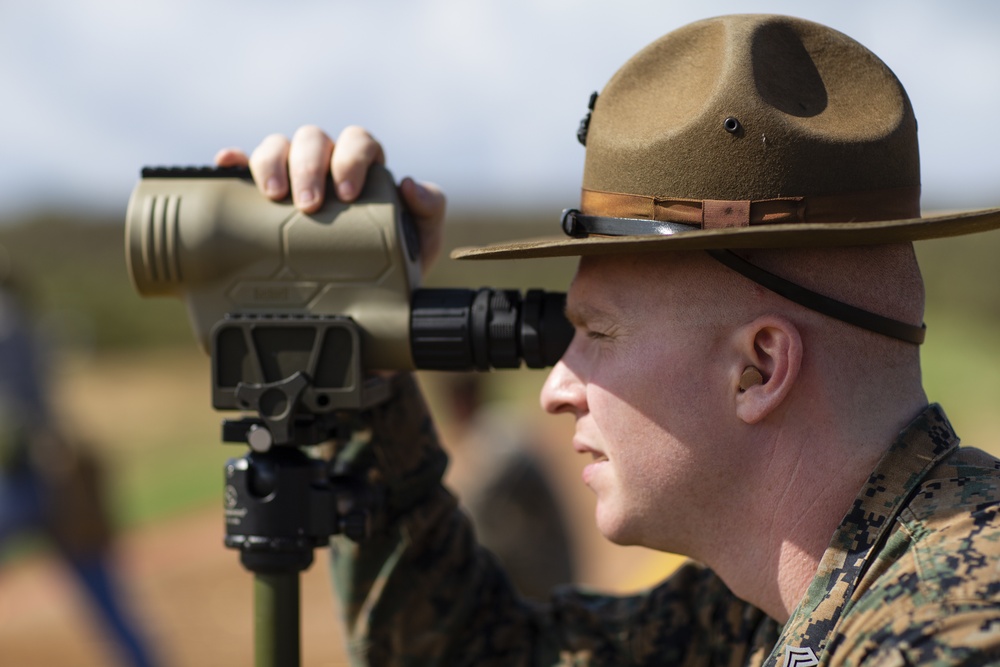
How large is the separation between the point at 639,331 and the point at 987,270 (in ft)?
128

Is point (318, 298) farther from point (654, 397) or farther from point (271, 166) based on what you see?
point (654, 397)

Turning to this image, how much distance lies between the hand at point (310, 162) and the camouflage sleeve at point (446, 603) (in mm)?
586

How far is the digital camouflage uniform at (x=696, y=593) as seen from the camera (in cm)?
164

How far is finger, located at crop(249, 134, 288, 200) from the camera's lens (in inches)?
91.6

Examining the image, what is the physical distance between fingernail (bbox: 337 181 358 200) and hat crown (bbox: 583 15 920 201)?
1.73ft

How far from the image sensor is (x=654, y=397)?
80.0 inches

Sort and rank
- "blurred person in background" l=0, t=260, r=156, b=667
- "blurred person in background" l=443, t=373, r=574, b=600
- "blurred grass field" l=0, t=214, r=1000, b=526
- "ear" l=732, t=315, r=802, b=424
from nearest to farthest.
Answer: "ear" l=732, t=315, r=802, b=424, "blurred person in background" l=443, t=373, r=574, b=600, "blurred person in background" l=0, t=260, r=156, b=667, "blurred grass field" l=0, t=214, r=1000, b=526

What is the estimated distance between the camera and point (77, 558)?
6.24 metres

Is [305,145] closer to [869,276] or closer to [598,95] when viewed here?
[598,95]

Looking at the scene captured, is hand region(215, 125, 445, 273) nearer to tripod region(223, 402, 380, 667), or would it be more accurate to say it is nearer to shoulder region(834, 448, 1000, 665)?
tripod region(223, 402, 380, 667)

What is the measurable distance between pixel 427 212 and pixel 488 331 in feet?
1.33

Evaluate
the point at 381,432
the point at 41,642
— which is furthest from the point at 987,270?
the point at 381,432

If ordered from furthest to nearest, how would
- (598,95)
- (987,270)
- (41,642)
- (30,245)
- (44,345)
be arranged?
1. (30,245)
2. (987,270)
3. (41,642)
4. (44,345)
5. (598,95)

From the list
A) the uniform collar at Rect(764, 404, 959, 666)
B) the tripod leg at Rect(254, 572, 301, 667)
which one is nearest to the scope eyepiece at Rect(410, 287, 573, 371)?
the tripod leg at Rect(254, 572, 301, 667)
